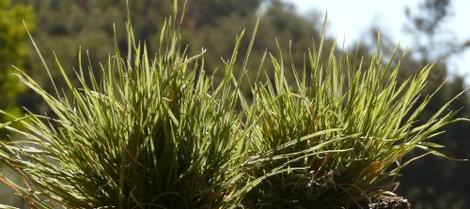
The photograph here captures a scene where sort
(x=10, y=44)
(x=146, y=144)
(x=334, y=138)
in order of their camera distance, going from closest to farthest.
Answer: (x=146, y=144) → (x=334, y=138) → (x=10, y=44)

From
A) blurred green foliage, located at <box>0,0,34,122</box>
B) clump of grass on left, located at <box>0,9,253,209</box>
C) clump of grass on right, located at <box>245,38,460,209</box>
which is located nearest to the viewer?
clump of grass on left, located at <box>0,9,253,209</box>

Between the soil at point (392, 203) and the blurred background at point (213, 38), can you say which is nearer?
the soil at point (392, 203)

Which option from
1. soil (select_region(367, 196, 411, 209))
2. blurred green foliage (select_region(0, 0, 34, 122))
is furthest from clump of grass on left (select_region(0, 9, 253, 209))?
blurred green foliage (select_region(0, 0, 34, 122))

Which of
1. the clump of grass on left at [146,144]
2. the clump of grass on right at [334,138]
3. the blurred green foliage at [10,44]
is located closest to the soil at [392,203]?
the clump of grass on right at [334,138]

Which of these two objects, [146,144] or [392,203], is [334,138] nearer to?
[392,203]

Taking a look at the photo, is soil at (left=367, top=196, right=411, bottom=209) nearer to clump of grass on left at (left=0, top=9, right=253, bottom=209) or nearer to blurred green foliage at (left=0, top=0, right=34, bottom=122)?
clump of grass on left at (left=0, top=9, right=253, bottom=209)

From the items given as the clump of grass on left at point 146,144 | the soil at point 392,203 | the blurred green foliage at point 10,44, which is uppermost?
the blurred green foliage at point 10,44

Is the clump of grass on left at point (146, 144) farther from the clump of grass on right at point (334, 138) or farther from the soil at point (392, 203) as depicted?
the soil at point (392, 203)

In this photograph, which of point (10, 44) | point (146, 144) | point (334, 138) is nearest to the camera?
point (146, 144)

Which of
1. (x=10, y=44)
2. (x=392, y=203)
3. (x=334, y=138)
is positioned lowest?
(x=392, y=203)

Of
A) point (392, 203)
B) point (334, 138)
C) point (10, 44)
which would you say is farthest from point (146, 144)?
point (10, 44)
